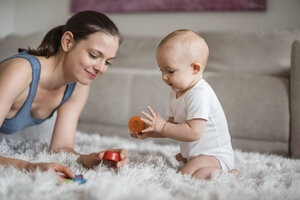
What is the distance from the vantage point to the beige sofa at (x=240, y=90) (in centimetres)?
145

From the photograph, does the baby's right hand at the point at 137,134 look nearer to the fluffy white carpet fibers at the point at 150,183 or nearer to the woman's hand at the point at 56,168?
the fluffy white carpet fibers at the point at 150,183

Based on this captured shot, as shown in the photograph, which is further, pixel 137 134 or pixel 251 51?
pixel 251 51

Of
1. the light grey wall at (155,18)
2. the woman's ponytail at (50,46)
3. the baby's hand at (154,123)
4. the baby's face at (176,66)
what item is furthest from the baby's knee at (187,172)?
the light grey wall at (155,18)

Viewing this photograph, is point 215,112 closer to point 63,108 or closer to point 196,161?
point 196,161

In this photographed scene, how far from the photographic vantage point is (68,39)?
43.9 inches

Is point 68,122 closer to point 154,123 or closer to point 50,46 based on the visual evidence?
point 50,46

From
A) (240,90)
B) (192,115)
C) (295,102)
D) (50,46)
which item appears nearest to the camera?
(192,115)

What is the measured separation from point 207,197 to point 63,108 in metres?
0.86

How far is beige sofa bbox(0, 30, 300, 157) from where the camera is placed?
1.45 meters

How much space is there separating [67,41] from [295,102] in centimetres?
117

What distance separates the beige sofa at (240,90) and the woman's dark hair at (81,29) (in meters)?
0.60

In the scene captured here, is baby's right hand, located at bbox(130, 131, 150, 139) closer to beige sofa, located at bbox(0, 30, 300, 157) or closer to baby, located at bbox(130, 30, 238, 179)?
baby, located at bbox(130, 30, 238, 179)

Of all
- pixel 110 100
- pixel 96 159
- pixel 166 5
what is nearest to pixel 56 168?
pixel 96 159

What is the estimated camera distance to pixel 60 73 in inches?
46.6
